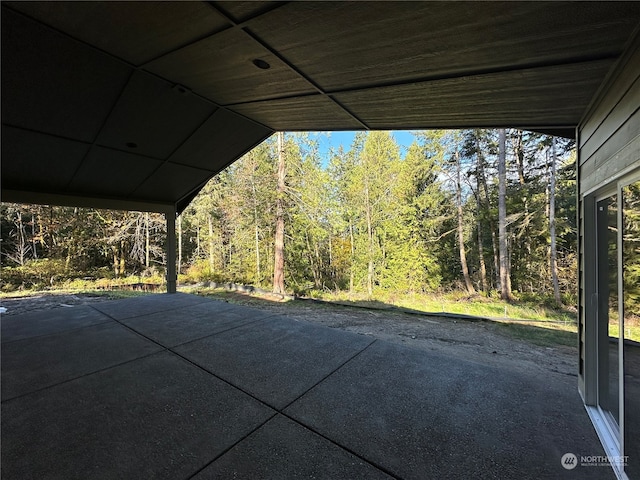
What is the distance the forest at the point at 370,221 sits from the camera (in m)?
10.2

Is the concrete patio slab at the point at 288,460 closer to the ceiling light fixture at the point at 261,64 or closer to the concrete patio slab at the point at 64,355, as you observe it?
the concrete patio slab at the point at 64,355

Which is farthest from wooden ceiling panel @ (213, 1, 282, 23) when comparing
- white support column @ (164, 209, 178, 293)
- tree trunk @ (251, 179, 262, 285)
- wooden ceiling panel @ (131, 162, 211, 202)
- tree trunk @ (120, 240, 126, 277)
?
tree trunk @ (120, 240, 126, 277)

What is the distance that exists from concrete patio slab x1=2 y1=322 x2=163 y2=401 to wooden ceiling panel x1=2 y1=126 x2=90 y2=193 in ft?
8.56

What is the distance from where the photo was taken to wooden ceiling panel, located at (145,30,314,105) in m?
2.07

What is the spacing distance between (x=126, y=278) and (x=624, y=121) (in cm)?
Answer: 1738

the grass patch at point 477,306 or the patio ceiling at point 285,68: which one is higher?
the patio ceiling at point 285,68

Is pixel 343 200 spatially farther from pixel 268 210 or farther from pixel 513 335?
pixel 513 335

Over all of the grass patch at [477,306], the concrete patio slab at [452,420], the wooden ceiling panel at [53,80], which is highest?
the wooden ceiling panel at [53,80]

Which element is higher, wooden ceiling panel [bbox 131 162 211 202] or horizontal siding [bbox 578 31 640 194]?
wooden ceiling panel [bbox 131 162 211 202]

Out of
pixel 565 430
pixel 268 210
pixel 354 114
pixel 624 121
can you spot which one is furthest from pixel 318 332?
pixel 268 210

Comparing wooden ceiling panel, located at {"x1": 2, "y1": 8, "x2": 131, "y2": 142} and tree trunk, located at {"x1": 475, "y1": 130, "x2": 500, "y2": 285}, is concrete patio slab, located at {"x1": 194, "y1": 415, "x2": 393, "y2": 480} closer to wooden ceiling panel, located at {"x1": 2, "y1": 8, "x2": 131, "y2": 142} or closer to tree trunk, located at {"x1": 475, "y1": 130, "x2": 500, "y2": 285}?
wooden ceiling panel, located at {"x1": 2, "y1": 8, "x2": 131, "y2": 142}

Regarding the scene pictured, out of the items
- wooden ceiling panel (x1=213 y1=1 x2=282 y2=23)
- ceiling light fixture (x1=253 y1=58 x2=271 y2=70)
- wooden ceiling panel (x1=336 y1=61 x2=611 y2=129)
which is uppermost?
ceiling light fixture (x1=253 y1=58 x2=271 y2=70)

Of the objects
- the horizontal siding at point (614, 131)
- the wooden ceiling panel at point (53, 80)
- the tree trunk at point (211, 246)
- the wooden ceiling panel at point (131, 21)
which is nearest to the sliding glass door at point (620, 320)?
the horizontal siding at point (614, 131)

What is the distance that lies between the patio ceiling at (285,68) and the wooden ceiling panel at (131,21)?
0.01 meters
